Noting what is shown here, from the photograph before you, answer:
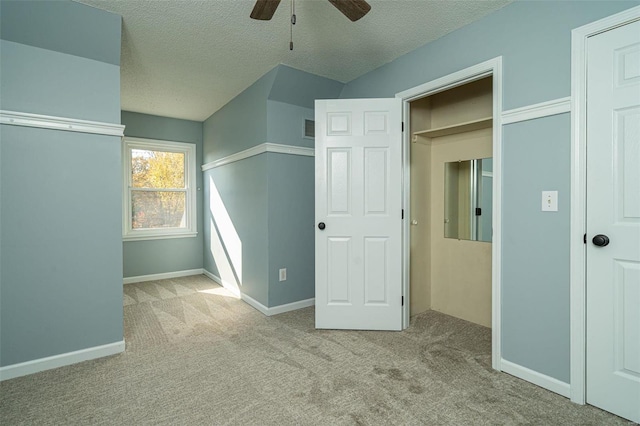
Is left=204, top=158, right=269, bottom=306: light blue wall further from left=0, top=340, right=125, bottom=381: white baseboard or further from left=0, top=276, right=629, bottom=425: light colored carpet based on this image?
left=0, top=340, right=125, bottom=381: white baseboard

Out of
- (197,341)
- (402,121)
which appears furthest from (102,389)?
(402,121)

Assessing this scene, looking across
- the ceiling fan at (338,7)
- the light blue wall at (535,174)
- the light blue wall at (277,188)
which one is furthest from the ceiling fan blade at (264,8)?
the light blue wall at (535,174)

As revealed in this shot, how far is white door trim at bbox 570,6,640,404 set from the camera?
1.82 m

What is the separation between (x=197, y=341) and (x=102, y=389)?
2.55 feet

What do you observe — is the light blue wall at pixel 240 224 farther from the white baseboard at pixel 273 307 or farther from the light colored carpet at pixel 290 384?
the light colored carpet at pixel 290 384

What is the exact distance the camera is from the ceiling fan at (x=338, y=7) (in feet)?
5.32

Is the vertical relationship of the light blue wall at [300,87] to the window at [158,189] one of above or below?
above

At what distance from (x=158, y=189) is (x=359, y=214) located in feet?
11.6

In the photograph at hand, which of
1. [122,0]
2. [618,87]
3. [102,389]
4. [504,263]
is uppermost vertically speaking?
[122,0]

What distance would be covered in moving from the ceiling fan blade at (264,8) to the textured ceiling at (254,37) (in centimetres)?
56

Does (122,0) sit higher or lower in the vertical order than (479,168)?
higher

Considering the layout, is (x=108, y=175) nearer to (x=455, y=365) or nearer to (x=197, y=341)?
(x=197, y=341)

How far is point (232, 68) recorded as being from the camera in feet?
10.5

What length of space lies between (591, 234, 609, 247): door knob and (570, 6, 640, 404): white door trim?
0.06m
